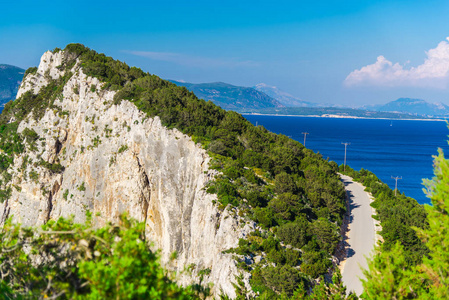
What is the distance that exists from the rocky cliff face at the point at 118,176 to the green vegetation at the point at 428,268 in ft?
34.8

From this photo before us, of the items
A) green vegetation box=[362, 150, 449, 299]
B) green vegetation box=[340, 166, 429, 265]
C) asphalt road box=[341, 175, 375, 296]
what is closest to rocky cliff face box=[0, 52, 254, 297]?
asphalt road box=[341, 175, 375, 296]

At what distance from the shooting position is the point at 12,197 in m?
52.0

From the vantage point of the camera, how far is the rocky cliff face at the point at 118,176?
2956cm

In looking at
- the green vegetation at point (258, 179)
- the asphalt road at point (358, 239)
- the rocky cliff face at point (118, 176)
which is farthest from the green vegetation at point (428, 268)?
the rocky cliff face at point (118, 176)

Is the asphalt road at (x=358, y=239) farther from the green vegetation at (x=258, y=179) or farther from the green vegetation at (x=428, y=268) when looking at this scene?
the green vegetation at (x=428, y=268)

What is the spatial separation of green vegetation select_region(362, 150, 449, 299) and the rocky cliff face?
1060cm

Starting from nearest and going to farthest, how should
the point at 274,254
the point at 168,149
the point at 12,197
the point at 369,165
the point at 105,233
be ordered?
the point at 105,233 → the point at 274,254 → the point at 168,149 → the point at 12,197 → the point at 369,165

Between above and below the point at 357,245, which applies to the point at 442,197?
above

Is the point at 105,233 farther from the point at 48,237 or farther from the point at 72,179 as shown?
the point at 72,179

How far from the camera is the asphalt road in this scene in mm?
25266

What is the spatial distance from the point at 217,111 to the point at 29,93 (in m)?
36.2

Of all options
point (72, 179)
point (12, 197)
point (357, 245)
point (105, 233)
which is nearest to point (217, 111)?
point (72, 179)

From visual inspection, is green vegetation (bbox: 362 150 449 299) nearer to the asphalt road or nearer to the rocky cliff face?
the asphalt road

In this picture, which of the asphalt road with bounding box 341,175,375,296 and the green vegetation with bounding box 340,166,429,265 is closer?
the asphalt road with bounding box 341,175,375,296
